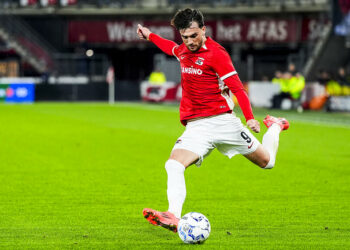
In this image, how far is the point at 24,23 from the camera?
160 ft

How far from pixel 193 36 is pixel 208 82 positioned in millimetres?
516

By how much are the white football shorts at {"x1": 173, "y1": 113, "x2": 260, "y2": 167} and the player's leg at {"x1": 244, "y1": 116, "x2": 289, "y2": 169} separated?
37 centimetres

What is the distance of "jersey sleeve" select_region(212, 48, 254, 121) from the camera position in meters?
7.43

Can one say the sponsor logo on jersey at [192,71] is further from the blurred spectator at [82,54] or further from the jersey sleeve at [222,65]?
the blurred spectator at [82,54]

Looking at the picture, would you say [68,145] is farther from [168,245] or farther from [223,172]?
[168,245]

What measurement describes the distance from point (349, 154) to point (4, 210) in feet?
28.6

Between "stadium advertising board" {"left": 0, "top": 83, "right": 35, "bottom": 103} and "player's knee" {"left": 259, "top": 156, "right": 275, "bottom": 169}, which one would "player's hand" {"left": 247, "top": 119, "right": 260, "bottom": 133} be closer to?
"player's knee" {"left": 259, "top": 156, "right": 275, "bottom": 169}

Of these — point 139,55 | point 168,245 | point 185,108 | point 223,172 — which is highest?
point 185,108

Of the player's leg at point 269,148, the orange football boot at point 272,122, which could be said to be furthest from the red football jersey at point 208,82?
the orange football boot at point 272,122

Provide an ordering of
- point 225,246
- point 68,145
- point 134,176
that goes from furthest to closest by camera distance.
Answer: point 68,145 → point 134,176 → point 225,246

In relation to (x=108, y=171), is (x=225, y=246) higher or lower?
higher

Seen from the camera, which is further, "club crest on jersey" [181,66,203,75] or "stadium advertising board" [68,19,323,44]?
"stadium advertising board" [68,19,323,44]

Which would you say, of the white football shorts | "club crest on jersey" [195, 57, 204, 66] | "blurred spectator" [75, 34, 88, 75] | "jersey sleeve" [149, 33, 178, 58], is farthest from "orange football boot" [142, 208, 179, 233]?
"blurred spectator" [75, 34, 88, 75]

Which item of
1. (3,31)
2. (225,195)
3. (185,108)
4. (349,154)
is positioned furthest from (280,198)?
(3,31)
